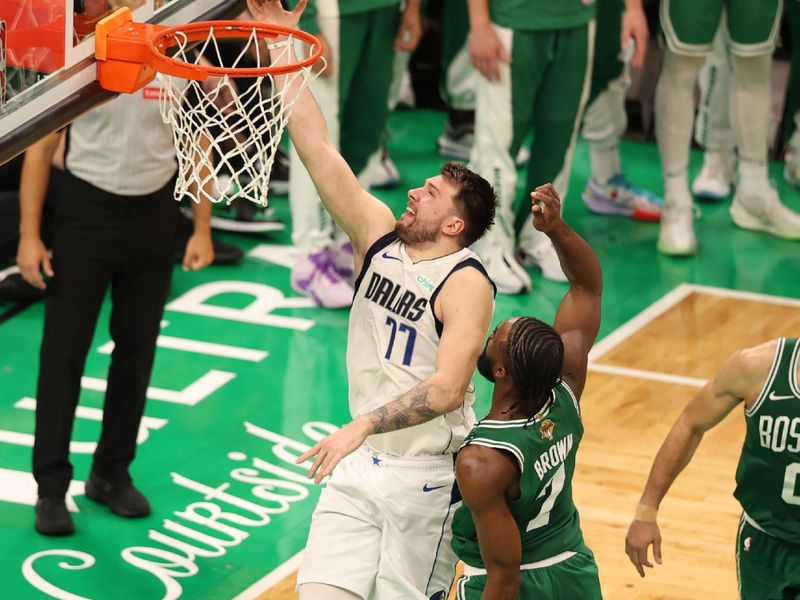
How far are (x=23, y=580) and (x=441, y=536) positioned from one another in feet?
6.39

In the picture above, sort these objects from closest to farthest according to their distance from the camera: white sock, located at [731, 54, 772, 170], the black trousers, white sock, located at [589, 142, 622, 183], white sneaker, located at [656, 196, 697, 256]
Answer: the black trousers → white sock, located at [731, 54, 772, 170] → white sneaker, located at [656, 196, 697, 256] → white sock, located at [589, 142, 622, 183]

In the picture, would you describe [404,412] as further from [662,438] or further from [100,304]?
[662,438]

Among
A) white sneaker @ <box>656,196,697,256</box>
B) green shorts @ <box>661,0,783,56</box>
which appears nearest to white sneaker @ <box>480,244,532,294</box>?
white sneaker @ <box>656,196,697,256</box>

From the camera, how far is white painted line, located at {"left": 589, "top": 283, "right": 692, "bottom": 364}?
8.29 meters

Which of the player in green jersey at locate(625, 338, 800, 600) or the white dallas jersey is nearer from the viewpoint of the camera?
the player in green jersey at locate(625, 338, 800, 600)

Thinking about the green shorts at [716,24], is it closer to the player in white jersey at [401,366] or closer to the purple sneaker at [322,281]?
the purple sneaker at [322,281]

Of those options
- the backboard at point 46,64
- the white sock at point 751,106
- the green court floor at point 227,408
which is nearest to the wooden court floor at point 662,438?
the green court floor at point 227,408

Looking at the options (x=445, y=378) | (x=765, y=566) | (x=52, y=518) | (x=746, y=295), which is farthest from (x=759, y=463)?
(x=746, y=295)

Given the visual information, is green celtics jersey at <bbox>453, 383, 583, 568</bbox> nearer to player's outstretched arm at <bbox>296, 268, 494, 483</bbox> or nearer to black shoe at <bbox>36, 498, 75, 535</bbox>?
player's outstretched arm at <bbox>296, 268, 494, 483</bbox>

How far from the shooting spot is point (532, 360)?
4281mm

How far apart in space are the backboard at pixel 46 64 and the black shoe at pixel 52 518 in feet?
7.52

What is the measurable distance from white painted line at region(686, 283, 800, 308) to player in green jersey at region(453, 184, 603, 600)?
4702 mm

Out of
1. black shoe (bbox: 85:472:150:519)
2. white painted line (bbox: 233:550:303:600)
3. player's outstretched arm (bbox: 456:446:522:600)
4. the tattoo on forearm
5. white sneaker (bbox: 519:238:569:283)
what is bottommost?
white sneaker (bbox: 519:238:569:283)

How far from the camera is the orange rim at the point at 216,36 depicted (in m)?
4.45
